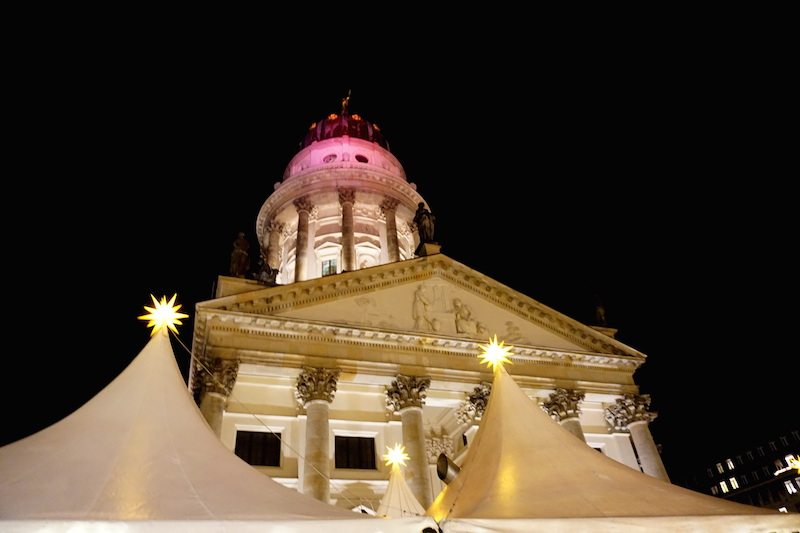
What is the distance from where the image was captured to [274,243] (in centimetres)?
3397

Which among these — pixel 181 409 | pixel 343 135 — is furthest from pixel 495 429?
pixel 343 135

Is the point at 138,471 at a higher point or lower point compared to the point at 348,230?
lower

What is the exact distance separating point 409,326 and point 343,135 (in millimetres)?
22046

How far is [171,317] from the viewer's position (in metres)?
9.16

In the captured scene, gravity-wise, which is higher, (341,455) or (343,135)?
(343,135)

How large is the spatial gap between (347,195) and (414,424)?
1753 cm

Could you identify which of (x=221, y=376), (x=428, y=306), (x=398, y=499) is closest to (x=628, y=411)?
(x=428, y=306)

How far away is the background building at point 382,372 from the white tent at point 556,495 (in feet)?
30.0

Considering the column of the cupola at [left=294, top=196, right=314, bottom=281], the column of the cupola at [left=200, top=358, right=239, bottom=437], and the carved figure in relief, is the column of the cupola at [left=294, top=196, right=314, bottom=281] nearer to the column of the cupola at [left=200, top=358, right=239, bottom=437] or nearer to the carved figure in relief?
the carved figure in relief

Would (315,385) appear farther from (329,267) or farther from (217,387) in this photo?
(329,267)

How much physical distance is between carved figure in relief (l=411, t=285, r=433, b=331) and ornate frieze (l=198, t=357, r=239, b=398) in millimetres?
7086

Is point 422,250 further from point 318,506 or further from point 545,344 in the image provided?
point 318,506

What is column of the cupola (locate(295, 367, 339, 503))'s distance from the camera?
1686 centimetres

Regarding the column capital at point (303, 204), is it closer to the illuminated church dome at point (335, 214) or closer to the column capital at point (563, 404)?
the illuminated church dome at point (335, 214)
